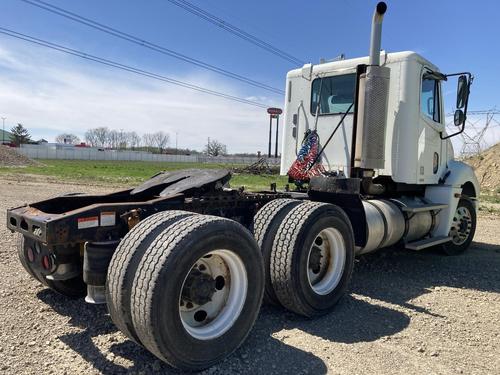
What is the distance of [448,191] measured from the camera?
712 centimetres

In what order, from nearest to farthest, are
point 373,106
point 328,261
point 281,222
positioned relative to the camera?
1. point 281,222
2. point 328,261
3. point 373,106

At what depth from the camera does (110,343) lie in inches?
137

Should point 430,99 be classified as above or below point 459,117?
→ above

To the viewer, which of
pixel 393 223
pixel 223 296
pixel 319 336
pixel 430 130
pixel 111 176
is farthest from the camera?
pixel 111 176

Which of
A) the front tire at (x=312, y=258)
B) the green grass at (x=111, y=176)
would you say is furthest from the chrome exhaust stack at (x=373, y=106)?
the green grass at (x=111, y=176)

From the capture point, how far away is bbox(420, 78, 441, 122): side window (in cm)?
659

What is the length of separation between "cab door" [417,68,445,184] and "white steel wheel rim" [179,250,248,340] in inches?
164

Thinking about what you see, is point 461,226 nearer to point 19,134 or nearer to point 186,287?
point 186,287

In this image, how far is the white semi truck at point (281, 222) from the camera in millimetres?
2984

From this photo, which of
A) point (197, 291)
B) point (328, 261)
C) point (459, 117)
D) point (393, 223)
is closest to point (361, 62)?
point (459, 117)

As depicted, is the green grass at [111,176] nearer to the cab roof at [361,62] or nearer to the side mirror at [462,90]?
the cab roof at [361,62]

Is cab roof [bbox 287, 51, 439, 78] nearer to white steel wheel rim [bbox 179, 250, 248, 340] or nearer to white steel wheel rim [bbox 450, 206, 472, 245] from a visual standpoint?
white steel wheel rim [bbox 450, 206, 472, 245]

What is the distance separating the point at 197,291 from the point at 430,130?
5022 mm

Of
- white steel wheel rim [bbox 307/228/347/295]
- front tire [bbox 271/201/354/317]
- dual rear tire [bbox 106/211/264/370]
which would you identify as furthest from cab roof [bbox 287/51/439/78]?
dual rear tire [bbox 106/211/264/370]
